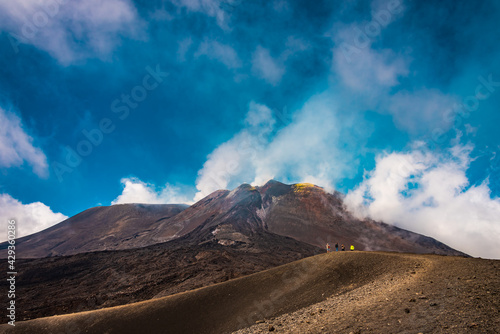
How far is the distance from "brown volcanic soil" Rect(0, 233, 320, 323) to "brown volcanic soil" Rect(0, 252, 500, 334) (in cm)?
2305

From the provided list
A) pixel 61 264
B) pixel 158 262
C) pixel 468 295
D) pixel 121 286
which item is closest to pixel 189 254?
pixel 158 262

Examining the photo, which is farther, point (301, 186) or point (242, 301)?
point (301, 186)

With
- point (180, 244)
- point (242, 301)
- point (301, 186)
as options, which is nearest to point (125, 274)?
point (180, 244)

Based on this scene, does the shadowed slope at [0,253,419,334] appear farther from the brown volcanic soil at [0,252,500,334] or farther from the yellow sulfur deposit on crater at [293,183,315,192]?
the yellow sulfur deposit on crater at [293,183,315,192]

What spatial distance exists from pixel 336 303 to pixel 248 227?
301 ft

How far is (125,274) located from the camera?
55.7 meters

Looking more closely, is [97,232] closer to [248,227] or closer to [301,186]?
[248,227]

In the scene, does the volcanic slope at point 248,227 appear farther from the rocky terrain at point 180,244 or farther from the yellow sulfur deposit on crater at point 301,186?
the rocky terrain at point 180,244

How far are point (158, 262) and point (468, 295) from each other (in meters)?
66.3

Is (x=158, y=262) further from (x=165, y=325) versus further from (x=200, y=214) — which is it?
(x=200, y=214)

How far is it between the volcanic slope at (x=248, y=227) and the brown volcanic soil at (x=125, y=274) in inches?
624

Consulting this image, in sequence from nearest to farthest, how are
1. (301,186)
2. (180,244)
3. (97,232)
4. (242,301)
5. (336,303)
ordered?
(336,303) → (242,301) → (180,244) → (97,232) → (301,186)

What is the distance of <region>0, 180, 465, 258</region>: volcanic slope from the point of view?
9495 cm

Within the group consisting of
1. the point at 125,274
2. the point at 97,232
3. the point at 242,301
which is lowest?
the point at 242,301
